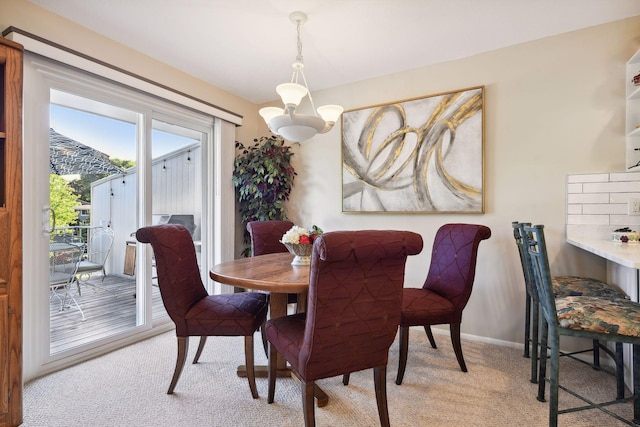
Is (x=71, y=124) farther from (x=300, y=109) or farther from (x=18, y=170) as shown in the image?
(x=300, y=109)

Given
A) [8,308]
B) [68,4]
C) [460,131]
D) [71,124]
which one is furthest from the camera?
[460,131]

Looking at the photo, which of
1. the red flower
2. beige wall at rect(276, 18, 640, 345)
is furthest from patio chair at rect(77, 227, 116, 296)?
beige wall at rect(276, 18, 640, 345)

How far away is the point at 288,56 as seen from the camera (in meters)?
2.70

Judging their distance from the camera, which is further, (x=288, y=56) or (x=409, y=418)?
(x=288, y=56)

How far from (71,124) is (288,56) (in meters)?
1.78

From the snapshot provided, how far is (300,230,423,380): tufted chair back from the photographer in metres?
1.21

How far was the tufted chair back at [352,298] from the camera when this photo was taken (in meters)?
1.21

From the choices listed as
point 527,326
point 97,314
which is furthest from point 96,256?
point 527,326

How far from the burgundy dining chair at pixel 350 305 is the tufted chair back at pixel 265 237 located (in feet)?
4.75

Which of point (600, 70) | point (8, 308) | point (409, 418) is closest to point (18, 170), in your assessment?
point (8, 308)

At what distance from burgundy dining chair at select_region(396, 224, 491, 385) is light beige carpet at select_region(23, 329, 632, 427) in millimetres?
227

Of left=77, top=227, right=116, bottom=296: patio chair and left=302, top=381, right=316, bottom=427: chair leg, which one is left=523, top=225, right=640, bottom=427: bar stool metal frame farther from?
left=77, top=227, right=116, bottom=296: patio chair

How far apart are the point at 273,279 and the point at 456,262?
129 centimetres

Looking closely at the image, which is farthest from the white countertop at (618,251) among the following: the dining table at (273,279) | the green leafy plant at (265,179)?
the green leafy plant at (265,179)
